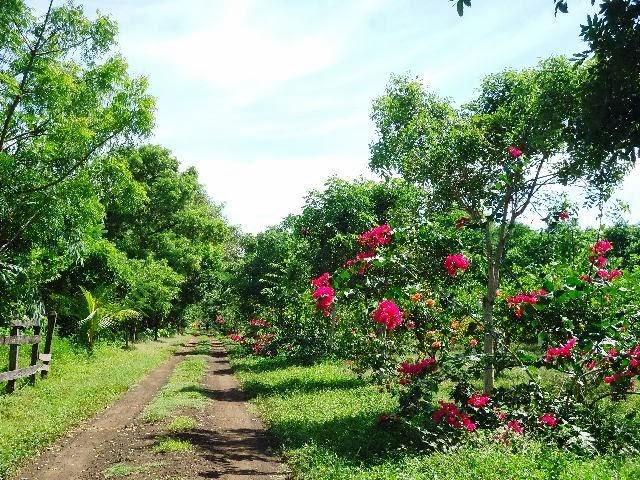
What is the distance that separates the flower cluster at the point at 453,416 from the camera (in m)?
8.70

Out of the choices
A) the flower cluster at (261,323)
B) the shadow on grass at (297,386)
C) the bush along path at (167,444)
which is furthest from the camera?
the flower cluster at (261,323)

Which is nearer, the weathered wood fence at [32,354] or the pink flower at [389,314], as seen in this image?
the pink flower at [389,314]

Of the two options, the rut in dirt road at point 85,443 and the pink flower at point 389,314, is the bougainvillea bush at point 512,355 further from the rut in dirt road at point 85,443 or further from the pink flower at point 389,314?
the rut in dirt road at point 85,443

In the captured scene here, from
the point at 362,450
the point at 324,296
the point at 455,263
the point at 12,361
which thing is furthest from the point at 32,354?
the point at 455,263

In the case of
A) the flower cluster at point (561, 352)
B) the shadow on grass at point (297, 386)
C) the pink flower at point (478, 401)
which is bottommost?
the shadow on grass at point (297, 386)

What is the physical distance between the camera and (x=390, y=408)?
Result: 1238 cm

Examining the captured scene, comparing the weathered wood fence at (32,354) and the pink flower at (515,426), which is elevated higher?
the weathered wood fence at (32,354)

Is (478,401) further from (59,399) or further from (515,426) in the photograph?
(59,399)

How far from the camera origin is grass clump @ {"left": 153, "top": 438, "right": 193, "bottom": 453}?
927 centimetres

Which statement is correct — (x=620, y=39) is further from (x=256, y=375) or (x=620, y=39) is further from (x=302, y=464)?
(x=256, y=375)

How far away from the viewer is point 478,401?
8.94 meters

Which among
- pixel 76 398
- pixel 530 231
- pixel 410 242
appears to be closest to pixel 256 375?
pixel 76 398

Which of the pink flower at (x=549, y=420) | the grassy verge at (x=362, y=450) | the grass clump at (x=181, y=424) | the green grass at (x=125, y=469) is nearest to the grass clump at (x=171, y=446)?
the green grass at (x=125, y=469)

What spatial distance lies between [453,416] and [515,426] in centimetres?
101
